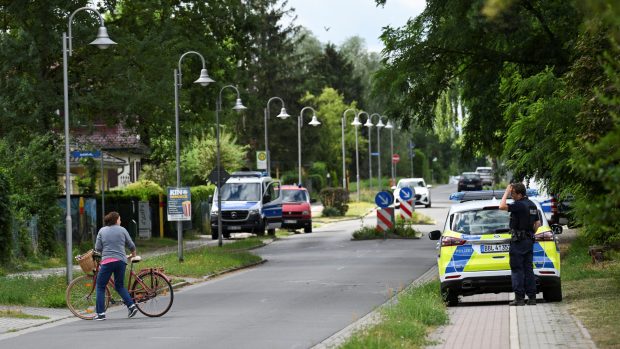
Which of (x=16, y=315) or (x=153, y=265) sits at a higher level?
(x=153, y=265)

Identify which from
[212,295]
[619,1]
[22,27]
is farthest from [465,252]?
[22,27]

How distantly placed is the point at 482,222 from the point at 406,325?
13.7 feet

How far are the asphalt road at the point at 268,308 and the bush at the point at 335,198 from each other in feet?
114

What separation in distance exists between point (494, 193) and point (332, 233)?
3062 centimetres

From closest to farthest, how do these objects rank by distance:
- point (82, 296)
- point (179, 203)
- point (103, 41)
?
point (82, 296) < point (103, 41) < point (179, 203)

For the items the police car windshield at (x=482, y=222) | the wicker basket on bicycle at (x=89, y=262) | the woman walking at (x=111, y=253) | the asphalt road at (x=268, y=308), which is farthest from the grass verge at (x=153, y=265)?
the police car windshield at (x=482, y=222)

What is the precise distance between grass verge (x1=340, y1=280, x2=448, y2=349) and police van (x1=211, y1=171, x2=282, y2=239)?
3242 centimetres

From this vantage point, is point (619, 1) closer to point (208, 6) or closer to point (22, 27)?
point (22, 27)

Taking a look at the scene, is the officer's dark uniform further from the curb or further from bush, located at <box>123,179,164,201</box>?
bush, located at <box>123,179,164,201</box>

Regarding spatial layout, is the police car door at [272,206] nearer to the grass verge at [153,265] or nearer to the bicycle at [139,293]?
the grass verge at [153,265]

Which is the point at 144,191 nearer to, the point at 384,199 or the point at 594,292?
the point at 384,199

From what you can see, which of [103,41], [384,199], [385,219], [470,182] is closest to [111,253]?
[103,41]

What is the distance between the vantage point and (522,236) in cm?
1742

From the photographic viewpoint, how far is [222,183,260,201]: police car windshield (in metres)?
52.5
